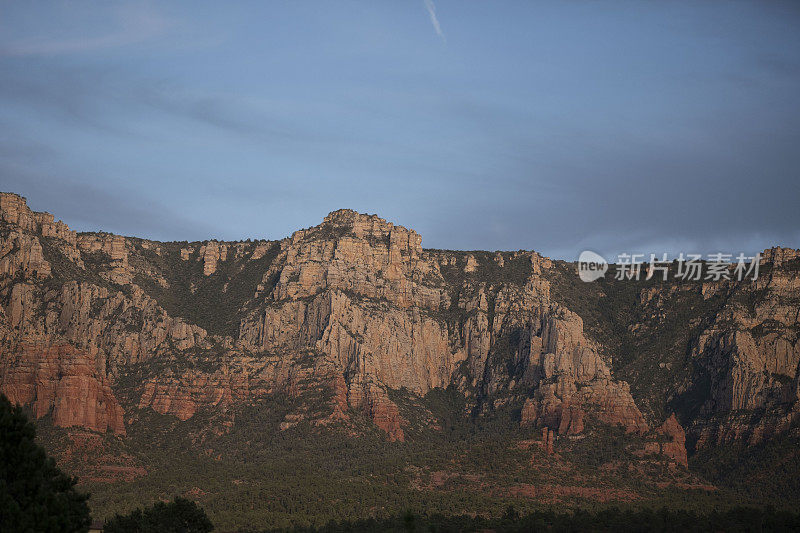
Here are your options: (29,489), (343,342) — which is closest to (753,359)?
(343,342)

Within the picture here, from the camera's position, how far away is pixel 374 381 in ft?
560

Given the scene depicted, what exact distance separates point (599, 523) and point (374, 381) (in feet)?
216

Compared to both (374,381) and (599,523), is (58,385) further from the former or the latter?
(599,523)

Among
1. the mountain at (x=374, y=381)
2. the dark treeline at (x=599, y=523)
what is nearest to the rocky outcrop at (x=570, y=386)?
the mountain at (x=374, y=381)

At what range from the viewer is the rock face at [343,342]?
160 m

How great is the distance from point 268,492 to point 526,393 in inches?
2121

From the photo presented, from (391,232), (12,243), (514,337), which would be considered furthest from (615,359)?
(12,243)

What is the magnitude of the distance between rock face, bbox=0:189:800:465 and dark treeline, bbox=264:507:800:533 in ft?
132

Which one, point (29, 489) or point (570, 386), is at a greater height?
point (570, 386)

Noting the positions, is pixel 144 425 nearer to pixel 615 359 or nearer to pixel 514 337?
pixel 514 337

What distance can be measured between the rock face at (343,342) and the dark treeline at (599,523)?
132 feet

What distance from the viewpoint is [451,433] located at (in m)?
171

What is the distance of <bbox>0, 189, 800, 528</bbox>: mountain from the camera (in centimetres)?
14500

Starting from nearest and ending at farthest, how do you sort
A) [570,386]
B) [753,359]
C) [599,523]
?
[599,523], [570,386], [753,359]
